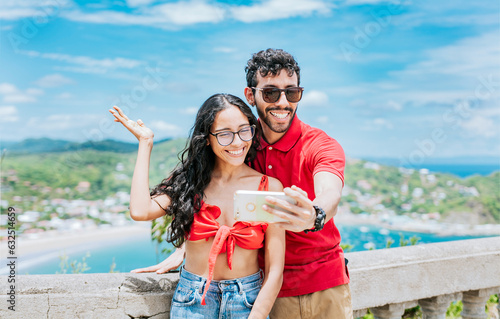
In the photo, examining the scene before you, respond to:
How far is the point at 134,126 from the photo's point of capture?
2467 millimetres

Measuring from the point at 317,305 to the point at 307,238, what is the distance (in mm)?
411

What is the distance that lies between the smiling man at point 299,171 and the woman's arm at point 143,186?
0.67 m

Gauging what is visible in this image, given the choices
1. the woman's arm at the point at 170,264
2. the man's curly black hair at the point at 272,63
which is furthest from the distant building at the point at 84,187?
the man's curly black hair at the point at 272,63

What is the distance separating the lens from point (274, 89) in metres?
2.73

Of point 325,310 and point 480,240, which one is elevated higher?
point 480,240

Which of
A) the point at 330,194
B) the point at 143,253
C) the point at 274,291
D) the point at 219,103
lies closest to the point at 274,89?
the point at 219,103

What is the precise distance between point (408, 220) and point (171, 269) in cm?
1491

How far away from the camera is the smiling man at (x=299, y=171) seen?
2543 mm

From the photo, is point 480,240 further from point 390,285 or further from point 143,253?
point 143,253

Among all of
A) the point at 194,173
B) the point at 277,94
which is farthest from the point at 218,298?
the point at 277,94

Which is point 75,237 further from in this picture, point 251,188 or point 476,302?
point 251,188

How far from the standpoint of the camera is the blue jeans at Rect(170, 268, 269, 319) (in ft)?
7.48

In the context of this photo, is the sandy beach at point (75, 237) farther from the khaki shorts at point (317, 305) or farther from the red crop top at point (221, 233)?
the red crop top at point (221, 233)

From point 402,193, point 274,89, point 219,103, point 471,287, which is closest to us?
point 219,103
